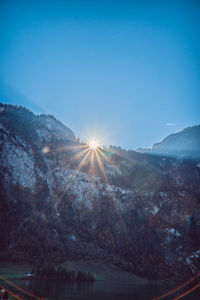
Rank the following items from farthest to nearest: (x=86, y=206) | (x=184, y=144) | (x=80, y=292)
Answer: (x=184, y=144), (x=86, y=206), (x=80, y=292)

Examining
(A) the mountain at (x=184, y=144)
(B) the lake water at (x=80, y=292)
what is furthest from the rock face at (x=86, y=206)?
(A) the mountain at (x=184, y=144)

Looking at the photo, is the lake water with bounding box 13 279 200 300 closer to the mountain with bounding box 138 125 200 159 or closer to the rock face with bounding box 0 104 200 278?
the rock face with bounding box 0 104 200 278

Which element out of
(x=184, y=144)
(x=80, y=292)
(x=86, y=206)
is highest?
(x=184, y=144)

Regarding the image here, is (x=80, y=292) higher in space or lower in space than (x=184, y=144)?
lower

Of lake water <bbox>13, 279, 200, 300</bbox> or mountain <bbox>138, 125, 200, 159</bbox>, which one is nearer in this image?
lake water <bbox>13, 279, 200, 300</bbox>

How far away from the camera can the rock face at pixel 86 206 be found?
67562 mm

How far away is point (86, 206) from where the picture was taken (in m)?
86.1

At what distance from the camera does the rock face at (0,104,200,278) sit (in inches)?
2660

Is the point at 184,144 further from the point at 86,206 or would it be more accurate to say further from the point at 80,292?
the point at 80,292

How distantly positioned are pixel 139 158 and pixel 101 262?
72.8m

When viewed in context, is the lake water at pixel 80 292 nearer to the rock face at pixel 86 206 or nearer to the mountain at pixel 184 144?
the rock face at pixel 86 206

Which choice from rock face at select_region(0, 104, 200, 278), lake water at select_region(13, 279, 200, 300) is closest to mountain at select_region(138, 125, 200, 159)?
rock face at select_region(0, 104, 200, 278)

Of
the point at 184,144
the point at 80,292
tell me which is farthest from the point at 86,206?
the point at 184,144

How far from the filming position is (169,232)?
9081cm
